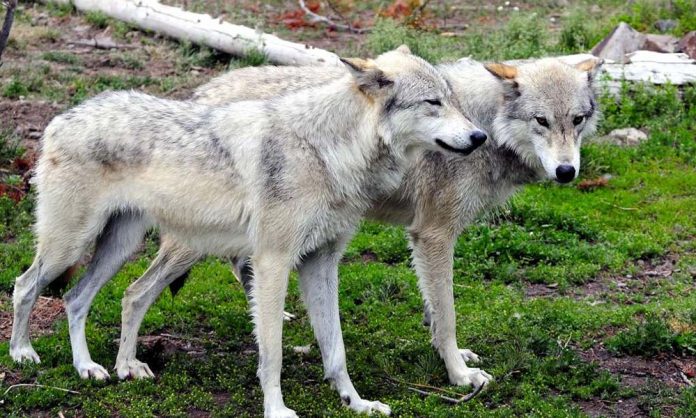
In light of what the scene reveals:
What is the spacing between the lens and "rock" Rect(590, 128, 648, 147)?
1048 centimetres

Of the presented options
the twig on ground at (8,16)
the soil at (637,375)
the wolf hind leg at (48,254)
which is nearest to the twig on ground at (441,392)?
the soil at (637,375)

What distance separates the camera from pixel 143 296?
252 inches

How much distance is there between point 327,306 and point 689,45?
7.56 m

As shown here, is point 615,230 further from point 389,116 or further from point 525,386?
point 389,116

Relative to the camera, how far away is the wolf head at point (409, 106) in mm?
5480

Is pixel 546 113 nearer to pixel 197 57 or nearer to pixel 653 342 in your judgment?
A: pixel 653 342

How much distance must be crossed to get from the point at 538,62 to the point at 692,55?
18.8 feet

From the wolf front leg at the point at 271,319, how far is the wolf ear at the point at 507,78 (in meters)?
1.91

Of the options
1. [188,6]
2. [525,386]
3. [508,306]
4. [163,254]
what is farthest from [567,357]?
[188,6]

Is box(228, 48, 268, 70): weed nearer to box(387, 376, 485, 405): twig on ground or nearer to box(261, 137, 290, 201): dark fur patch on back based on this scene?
box(261, 137, 290, 201): dark fur patch on back

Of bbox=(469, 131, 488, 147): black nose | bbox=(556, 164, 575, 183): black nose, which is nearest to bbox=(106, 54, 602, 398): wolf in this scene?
bbox=(556, 164, 575, 183): black nose

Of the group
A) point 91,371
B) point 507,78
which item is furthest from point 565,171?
point 91,371

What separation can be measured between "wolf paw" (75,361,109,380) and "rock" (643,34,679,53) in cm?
810

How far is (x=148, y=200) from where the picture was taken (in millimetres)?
5898
